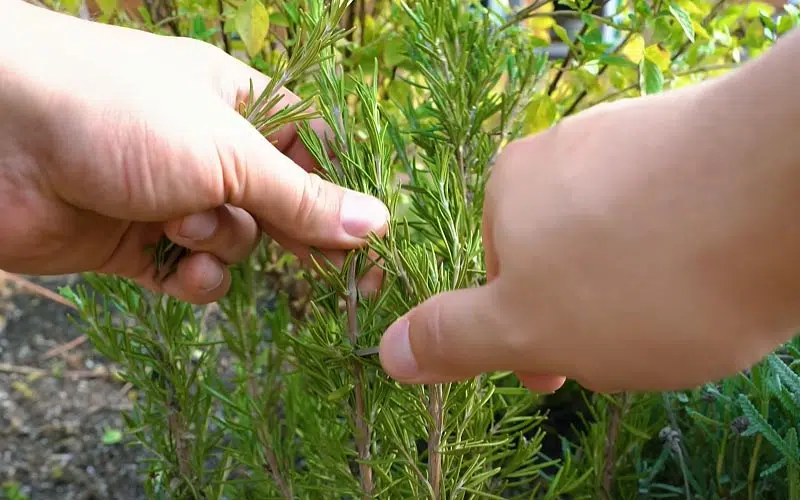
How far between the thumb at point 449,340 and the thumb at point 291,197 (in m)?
0.12

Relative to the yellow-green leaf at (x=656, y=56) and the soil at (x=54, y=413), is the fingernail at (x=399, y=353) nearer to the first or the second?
the yellow-green leaf at (x=656, y=56)

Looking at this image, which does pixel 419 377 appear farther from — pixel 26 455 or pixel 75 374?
pixel 75 374

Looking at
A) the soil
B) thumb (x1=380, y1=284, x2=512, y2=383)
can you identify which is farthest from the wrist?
→ the soil

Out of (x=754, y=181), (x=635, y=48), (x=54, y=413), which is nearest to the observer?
(x=754, y=181)

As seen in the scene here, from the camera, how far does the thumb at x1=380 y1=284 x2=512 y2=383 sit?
0.42 meters

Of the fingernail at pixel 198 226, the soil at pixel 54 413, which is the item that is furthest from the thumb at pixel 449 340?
the soil at pixel 54 413

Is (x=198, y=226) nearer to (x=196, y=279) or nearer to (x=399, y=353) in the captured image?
(x=196, y=279)

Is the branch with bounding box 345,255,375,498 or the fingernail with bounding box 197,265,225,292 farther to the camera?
→ the fingernail with bounding box 197,265,225,292

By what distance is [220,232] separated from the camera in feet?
2.41

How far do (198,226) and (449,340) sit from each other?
357mm

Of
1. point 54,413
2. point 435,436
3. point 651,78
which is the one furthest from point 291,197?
point 54,413

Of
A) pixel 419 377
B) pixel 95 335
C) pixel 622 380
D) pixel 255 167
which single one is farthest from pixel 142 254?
pixel 622 380

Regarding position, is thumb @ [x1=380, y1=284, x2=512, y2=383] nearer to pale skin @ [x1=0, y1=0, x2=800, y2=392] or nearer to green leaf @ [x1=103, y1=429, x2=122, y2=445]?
pale skin @ [x1=0, y1=0, x2=800, y2=392]

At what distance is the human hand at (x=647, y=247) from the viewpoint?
0.32m
